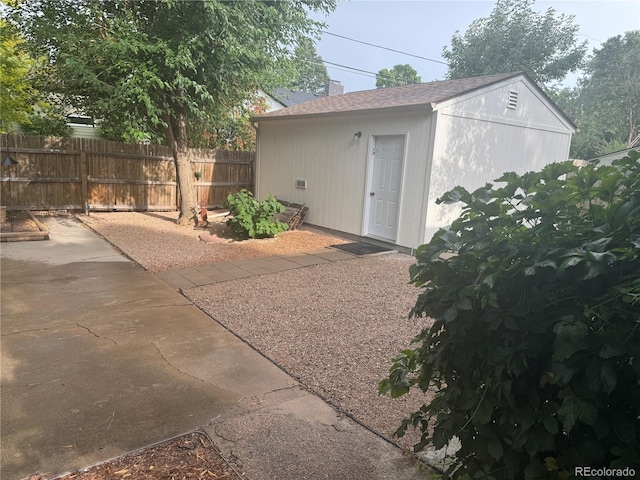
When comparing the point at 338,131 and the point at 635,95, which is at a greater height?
the point at 635,95

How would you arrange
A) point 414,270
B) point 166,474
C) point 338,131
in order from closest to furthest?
point 414,270
point 166,474
point 338,131

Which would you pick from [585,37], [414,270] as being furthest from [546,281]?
[585,37]

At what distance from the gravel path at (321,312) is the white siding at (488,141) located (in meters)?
1.78

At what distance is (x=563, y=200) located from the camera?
4.66 feet

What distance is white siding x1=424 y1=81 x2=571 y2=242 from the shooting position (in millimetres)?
7719

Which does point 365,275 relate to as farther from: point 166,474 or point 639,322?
point 639,322

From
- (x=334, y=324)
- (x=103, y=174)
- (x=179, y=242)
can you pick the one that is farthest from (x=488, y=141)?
(x=103, y=174)

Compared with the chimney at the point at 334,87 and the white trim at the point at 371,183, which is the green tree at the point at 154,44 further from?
the chimney at the point at 334,87

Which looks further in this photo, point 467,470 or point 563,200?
point 467,470

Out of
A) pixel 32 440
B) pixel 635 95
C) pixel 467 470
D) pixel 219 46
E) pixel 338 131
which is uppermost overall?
pixel 635 95

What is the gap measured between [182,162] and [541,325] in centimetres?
1008

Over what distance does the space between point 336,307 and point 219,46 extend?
18.9 ft

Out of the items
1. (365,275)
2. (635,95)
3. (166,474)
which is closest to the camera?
(166,474)

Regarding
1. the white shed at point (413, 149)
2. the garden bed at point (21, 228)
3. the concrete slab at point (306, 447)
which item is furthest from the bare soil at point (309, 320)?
the garden bed at point (21, 228)
